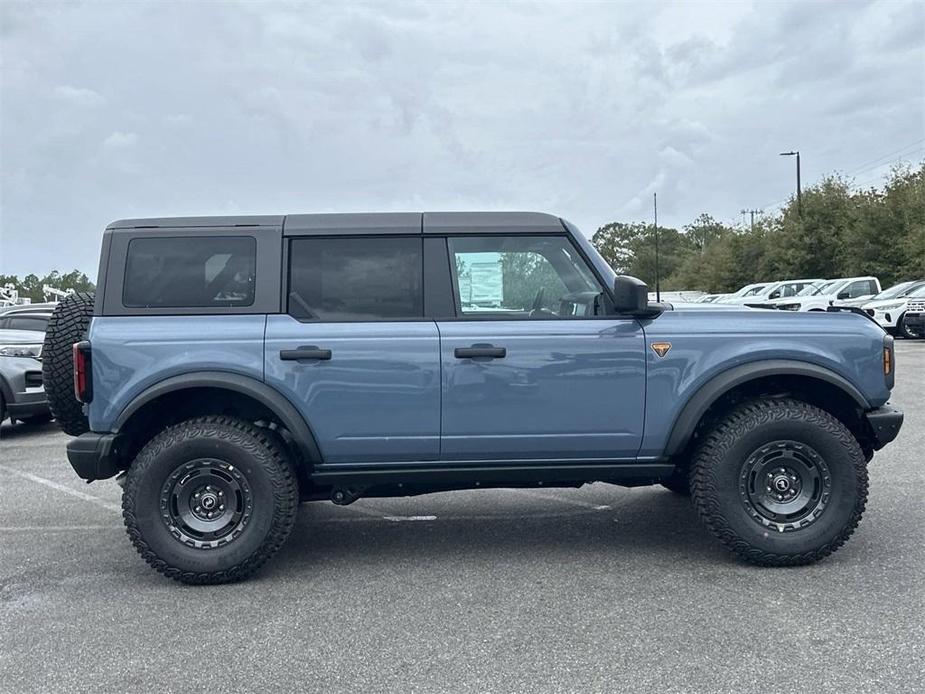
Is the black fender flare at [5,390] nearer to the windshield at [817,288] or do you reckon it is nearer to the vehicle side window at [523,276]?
the vehicle side window at [523,276]

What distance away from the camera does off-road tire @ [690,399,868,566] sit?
165 inches

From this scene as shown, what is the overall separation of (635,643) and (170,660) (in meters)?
1.93

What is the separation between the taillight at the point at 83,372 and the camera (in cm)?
406

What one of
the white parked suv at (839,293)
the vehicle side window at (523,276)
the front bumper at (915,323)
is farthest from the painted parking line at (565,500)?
the white parked suv at (839,293)

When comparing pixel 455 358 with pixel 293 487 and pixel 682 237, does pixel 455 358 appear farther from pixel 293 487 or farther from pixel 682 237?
pixel 682 237

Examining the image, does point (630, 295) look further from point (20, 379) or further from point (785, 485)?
point (20, 379)

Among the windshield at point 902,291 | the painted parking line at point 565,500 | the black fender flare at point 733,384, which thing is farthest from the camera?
the windshield at point 902,291

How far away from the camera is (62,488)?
649 cm

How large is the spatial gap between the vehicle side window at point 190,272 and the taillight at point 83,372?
1.25 feet

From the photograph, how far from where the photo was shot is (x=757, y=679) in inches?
119

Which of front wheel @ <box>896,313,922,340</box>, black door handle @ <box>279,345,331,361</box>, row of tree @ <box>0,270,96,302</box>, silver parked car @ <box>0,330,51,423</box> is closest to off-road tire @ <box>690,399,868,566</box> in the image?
black door handle @ <box>279,345,331,361</box>

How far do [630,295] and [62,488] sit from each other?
4.95 m

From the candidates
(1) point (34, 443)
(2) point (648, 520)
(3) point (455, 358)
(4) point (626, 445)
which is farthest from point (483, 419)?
(1) point (34, 443)

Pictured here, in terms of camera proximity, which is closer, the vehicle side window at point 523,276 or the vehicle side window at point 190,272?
the vehicle side window at point 190,272
